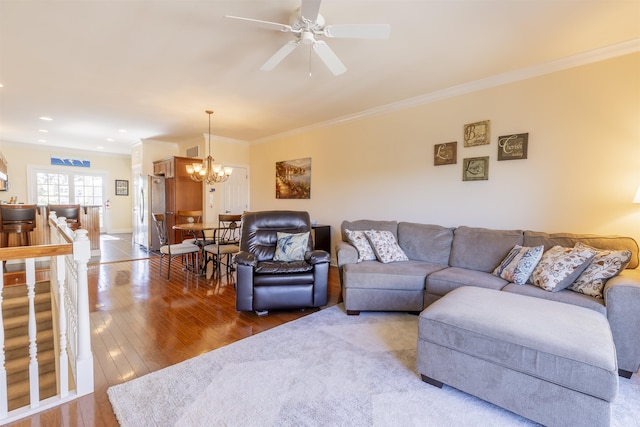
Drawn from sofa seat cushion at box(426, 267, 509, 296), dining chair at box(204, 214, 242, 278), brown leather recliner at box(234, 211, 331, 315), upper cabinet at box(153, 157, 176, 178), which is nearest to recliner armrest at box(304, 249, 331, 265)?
brown leather recliner at box(234, 211, 331, 315)

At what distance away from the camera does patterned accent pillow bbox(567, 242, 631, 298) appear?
7.30ft

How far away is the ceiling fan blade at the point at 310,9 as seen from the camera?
1788mm

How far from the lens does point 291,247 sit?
342 centimetres

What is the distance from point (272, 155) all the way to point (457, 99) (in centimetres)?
392

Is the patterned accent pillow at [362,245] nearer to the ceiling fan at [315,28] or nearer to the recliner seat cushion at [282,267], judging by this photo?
the recliner seat cushion at [282,267]

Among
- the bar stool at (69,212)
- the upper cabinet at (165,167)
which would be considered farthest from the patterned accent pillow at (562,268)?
the bar stool at (69,212)

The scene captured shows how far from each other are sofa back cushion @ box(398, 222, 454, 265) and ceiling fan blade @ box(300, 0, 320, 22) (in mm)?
2603

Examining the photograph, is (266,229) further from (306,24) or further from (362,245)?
(306,24)

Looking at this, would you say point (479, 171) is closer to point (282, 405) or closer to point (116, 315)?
point (282, 405)

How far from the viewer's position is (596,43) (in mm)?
2660

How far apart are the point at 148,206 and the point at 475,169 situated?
6719 millimetres

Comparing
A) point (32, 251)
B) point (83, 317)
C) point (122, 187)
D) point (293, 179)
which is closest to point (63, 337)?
point (83, 317)

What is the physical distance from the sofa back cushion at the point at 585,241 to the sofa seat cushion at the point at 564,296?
55 cm

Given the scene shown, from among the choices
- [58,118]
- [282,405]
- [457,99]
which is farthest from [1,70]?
[457,99]
